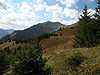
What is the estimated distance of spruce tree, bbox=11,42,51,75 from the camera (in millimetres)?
10500

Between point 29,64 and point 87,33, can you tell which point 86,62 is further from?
point 87,33

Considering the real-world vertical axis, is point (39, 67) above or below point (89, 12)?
below

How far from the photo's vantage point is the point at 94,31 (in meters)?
38.8

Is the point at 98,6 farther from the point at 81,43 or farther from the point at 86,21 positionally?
the point at 81,43

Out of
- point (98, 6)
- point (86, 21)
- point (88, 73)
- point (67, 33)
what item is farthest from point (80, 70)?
point (67, 33)

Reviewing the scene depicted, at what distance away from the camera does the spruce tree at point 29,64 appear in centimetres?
1050

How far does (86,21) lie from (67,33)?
10416cm

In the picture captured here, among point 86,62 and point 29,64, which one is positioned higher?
point 29,64

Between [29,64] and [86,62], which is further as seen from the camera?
[86,62]

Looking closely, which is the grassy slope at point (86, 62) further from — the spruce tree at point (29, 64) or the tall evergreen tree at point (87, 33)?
the tall evergreen tree at point (87, 33)

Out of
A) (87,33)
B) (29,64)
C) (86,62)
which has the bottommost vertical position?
(86,62)

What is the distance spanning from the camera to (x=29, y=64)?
10633mm

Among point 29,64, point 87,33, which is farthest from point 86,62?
point 87,33

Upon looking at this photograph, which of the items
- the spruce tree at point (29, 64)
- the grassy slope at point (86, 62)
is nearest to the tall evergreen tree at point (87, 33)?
the grassy slope at point (86, 62)
